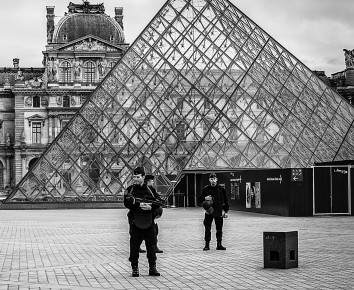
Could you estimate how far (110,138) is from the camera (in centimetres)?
3909

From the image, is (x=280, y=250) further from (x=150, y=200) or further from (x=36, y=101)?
(x=36, y=101)

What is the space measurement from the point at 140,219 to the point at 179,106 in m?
26.5

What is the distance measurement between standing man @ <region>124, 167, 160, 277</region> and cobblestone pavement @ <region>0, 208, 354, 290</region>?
0.27 m

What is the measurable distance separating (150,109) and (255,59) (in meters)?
4.74

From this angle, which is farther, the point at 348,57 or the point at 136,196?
the point at 348,57

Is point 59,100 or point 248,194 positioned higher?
point 59,100

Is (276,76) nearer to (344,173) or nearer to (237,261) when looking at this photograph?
(344,173)

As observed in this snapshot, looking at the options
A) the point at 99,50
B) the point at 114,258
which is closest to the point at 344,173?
the point at 114,258

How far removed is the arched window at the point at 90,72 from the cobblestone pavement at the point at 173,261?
208 feet

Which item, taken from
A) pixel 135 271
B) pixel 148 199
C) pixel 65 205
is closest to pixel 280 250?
pixel 148 199

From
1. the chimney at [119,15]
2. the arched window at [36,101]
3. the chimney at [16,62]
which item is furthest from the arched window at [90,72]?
the chimney at [16,62]

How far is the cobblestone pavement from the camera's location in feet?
36.9

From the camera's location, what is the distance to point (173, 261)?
45.9ft

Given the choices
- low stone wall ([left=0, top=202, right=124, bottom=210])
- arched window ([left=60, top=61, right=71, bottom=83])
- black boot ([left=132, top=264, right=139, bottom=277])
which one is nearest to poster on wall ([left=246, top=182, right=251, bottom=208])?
low stone wall ([left=0, top=202, right=124, bottom=210])
